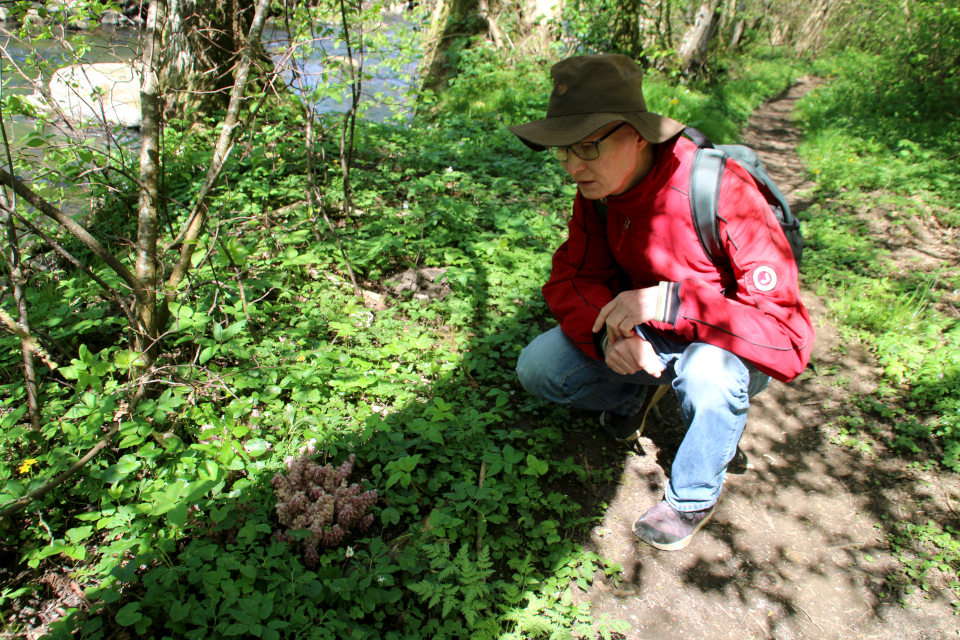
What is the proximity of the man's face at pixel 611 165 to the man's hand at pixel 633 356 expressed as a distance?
590mm

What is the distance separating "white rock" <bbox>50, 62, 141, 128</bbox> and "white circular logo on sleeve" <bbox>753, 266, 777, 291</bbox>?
2677 mm

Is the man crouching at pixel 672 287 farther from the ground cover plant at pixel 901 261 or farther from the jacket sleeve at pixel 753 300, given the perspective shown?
the ground cover plant at pixel 901 261

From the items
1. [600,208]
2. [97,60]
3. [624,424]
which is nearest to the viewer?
[600,208]

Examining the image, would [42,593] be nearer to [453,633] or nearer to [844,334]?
[453,633]


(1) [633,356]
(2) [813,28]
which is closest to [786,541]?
(1) [633,356]

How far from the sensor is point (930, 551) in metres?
2.25

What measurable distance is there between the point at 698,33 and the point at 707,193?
35.3ft

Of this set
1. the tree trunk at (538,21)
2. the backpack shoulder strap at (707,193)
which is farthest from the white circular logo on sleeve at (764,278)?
the tree trunk at (538,21)

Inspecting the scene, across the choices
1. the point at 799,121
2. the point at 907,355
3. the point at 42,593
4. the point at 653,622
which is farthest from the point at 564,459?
the point at 799,121

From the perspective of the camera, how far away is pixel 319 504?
6.59 ft

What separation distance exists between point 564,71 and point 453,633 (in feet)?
6.65

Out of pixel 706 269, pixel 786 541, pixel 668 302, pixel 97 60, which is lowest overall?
pixel 786 541

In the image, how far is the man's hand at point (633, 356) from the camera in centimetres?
212

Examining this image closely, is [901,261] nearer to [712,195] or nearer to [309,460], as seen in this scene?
[712,195]
